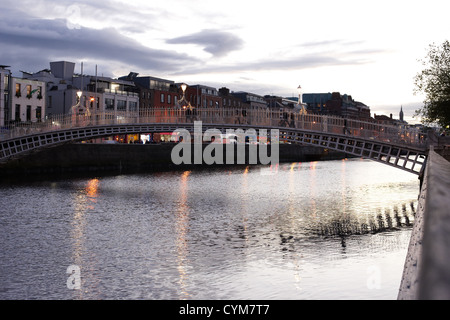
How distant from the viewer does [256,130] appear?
33.8 m

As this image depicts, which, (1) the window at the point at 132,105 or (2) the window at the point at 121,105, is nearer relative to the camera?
(2) the window at the point at 121,105

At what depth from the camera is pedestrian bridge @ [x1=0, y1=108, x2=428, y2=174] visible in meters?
29.1

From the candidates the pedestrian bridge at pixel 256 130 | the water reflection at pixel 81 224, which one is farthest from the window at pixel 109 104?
the water reflection at pixel 81 224

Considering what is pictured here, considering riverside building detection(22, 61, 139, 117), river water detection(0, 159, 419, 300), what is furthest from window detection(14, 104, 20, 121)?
river water detection(0, 159, 419, 300)

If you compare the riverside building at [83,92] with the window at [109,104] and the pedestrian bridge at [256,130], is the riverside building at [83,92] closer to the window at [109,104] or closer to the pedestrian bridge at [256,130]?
the window at [109,104]

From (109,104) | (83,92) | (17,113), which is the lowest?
(17,113)

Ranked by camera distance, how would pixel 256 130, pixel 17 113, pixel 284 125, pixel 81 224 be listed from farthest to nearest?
pixel 17 113 → pixel 256 130 → pixel 284 125 → pixel 81 224

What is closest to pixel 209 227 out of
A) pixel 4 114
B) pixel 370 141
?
pixel 370 141

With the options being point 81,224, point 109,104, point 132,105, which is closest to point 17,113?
point 109,104

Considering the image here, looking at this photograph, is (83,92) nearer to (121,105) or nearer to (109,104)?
(109,104)

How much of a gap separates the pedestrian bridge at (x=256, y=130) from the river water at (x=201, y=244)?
9.61 ft

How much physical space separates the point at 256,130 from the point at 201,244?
65.6 feet

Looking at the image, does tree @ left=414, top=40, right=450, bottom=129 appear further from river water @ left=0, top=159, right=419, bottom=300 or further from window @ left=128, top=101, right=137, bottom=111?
window @ left=128, top=101, right=137, bottom=111

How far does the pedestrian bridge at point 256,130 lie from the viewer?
29094 millimetres
